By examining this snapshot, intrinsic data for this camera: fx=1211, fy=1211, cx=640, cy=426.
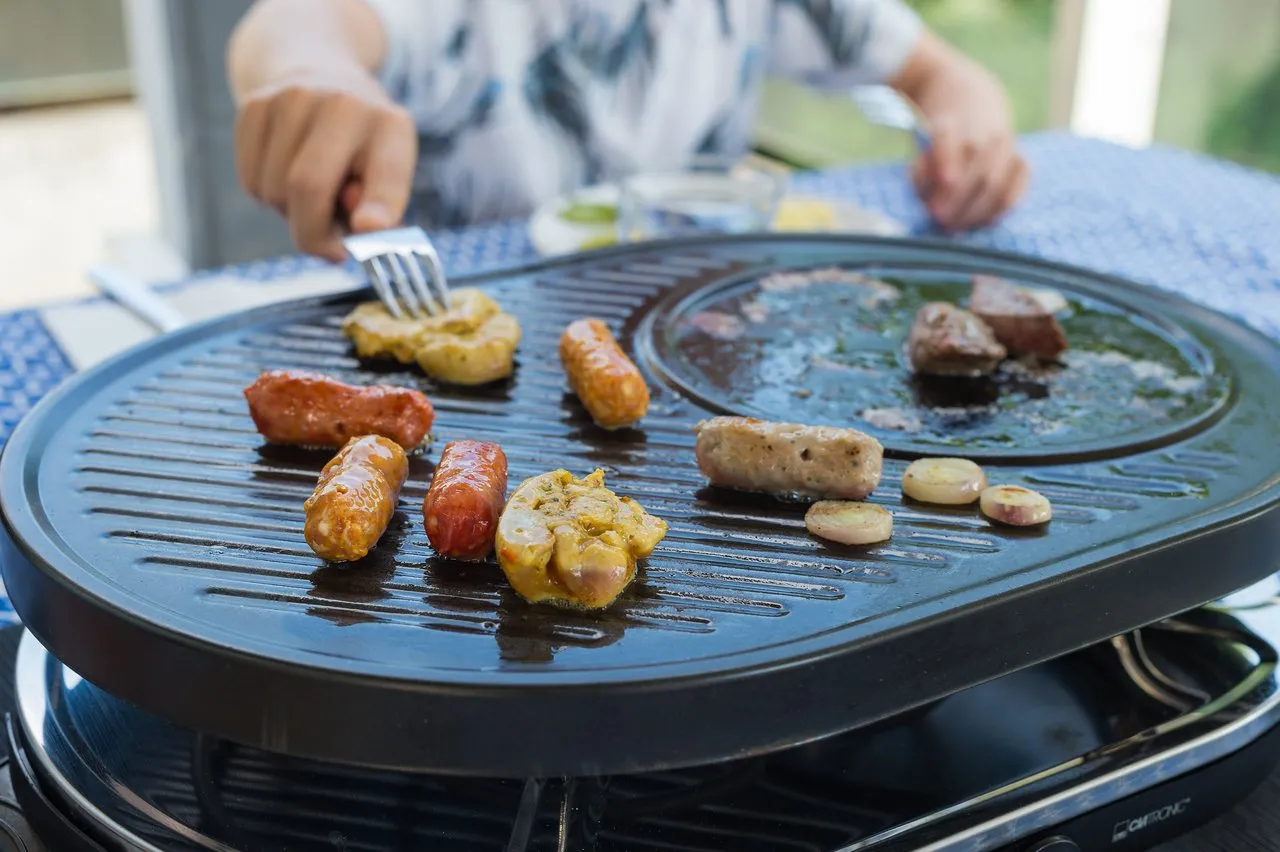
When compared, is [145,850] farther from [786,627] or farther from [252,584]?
[786,627]

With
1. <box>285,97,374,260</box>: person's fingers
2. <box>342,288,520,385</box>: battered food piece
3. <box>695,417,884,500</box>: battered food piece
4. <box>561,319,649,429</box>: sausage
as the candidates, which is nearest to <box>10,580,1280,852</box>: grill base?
<box>695,417,884,500</box>: battered food piece

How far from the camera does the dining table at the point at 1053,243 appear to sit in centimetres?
198

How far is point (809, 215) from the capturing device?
2.38 metres

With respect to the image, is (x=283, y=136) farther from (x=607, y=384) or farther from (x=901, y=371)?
(x=901, y=371)

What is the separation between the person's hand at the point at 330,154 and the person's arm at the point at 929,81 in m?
1.30

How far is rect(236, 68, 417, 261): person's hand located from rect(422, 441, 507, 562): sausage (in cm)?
85

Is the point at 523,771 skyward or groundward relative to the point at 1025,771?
skyward

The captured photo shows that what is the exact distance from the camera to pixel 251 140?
78.3 inches

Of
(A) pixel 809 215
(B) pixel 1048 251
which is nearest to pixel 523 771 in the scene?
(A) pixel 809 215

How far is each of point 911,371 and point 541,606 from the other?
0.72 metres

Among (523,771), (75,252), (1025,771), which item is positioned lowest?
(75,252)

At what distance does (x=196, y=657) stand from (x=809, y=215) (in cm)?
174

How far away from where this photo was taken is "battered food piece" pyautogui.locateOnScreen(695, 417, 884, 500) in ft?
3.89

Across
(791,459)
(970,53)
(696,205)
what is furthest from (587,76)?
(970,53)
